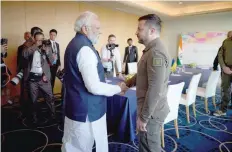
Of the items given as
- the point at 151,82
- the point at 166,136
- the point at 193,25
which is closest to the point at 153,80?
the point at 151,82

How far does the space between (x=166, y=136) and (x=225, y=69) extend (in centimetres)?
160

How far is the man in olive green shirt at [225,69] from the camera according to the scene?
10.2ft

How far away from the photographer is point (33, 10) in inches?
171

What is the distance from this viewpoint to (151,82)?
127 centimetres

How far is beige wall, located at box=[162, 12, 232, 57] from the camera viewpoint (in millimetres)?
6223

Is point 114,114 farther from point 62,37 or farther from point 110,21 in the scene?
point 110,21

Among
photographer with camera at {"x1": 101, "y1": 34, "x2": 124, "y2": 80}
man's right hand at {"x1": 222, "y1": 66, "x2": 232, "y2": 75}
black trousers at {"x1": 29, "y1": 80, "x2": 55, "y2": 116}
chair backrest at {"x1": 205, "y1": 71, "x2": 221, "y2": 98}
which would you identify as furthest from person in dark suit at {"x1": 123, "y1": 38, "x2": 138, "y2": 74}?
black trousers at {"x1": 29, "y1": 80, "x2": 55, "y2": 116}

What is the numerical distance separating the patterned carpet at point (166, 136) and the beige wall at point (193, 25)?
415 centimetres

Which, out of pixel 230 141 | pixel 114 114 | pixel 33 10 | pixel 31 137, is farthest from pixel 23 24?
pixel 230 141

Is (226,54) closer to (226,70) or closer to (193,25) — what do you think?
(226,70)

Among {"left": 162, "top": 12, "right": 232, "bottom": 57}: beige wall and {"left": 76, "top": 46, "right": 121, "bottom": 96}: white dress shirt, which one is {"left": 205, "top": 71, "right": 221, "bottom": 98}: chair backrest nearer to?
{"left": 76, "top": 46, "right": 121, "bottom": 96}: white dress shirt

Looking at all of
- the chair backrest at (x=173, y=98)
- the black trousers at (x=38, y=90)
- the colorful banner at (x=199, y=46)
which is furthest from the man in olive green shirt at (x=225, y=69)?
the colorful banner at (x=199, y=46)

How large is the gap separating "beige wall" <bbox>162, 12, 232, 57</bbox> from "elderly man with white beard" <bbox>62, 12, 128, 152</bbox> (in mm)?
6242

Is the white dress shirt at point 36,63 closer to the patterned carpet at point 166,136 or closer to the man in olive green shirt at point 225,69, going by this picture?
the patterned carpet at point 166,136
